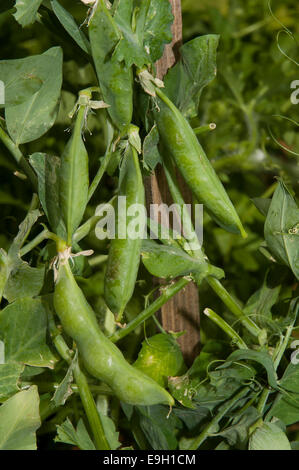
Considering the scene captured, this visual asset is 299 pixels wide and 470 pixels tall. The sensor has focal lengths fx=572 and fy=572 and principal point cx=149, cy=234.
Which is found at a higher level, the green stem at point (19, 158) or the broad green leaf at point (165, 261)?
the green stem at point (19, 158)

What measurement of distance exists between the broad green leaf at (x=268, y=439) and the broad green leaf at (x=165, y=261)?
0.15 m

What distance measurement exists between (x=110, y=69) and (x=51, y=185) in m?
0.11

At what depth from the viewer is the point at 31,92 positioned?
51 centimetres

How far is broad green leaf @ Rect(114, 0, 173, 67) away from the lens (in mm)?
452

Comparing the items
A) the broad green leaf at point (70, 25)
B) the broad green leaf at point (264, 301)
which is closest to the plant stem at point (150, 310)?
the broad green leaf at point (264, 301)

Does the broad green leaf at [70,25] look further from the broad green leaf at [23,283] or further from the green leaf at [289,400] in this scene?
the green leaf at [289,400]

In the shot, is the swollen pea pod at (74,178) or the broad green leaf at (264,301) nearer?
the swollen pea pod at (74,178)

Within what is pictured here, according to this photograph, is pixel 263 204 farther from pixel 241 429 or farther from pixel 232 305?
pixel 241 429

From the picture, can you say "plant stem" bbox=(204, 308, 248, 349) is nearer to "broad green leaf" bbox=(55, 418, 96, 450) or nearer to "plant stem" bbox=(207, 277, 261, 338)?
"plant stem" bbox=(207, 277, 261, 338)

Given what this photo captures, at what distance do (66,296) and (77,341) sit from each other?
0.04 m

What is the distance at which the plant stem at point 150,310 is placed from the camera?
19.7 inches

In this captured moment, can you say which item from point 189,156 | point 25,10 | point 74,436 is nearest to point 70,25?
point 25,10

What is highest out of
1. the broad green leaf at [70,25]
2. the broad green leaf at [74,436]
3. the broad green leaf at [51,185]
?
the broad green leaf at [70,25]

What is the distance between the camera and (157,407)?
1.75 ft
